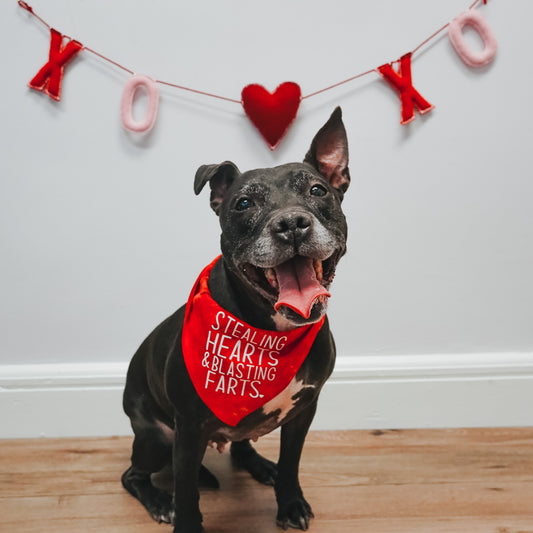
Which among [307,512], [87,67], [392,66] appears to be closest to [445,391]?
[307,512]

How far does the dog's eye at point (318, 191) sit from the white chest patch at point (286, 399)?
1.75 ft

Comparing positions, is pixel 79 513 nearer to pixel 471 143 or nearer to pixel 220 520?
pixel 220 520

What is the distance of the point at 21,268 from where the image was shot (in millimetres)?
2348

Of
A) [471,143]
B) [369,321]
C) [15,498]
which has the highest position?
[471,143]

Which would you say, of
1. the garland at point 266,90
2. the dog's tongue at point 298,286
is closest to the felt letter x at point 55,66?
the garland at point 266,90

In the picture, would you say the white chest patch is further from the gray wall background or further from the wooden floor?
the gray wall background

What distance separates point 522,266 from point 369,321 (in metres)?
0.68

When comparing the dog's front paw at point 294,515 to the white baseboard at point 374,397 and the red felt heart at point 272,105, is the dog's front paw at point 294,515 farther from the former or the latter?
the red felt heart at point 272,105

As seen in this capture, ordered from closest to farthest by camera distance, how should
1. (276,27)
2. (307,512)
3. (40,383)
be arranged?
(307,512)
(276,27)
(40,383)

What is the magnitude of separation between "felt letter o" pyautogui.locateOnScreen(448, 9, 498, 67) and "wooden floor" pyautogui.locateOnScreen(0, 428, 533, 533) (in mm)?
1513

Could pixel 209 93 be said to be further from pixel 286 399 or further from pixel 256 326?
pixel 286 399

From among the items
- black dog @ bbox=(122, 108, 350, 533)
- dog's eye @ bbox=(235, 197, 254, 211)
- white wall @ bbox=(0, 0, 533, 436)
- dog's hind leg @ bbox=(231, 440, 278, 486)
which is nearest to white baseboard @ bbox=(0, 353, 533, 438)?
white wall @ bbox=(0, 0, 533, 436)

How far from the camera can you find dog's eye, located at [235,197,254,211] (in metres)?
1.56

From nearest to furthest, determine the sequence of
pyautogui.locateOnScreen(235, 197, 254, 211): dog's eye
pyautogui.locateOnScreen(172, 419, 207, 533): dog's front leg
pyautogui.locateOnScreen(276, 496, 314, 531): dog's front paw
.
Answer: pyautogui.locateOnScreen(235, 197, 254, 211): dog's eye, pyautogui.locateOnScreen(172, 419, 207, 533): dog's front leg, pyautogui.locateOnScreen(276, 496, 314, 531): dog's front paw
